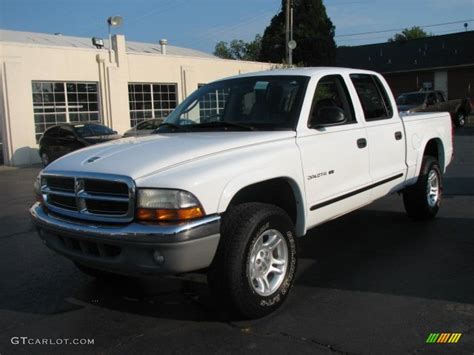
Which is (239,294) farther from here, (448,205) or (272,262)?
(448,205)

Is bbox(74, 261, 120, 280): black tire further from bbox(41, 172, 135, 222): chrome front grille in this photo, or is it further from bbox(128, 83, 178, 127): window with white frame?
bbox(128, 83, 178, 127): window with white frame

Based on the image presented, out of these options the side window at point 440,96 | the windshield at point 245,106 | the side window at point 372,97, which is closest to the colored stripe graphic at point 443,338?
the windshield at point 245,106

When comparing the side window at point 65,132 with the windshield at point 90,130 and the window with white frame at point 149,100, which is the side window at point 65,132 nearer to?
the windshield at point 90,130

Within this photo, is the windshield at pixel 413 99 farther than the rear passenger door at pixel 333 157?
Yes

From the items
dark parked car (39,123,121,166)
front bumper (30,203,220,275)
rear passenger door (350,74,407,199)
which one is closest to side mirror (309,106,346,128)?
rear passenger door (350,74,407,199)

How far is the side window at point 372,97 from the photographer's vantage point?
5591 mm

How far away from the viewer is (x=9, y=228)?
7.71 m

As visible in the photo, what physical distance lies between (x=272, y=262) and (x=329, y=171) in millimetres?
1059

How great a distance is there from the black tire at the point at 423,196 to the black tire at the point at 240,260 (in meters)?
3.19

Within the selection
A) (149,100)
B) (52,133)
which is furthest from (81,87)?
(52,133)

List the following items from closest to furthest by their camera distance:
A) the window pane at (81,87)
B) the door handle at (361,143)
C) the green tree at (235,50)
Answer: the door handle at (361,143) → the window pane at (81,87) → the green tree at (235,50)

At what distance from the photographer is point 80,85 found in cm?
2125

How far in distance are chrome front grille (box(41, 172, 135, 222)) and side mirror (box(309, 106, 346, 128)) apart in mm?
1865

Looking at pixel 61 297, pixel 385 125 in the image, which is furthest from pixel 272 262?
pixel 385 125
